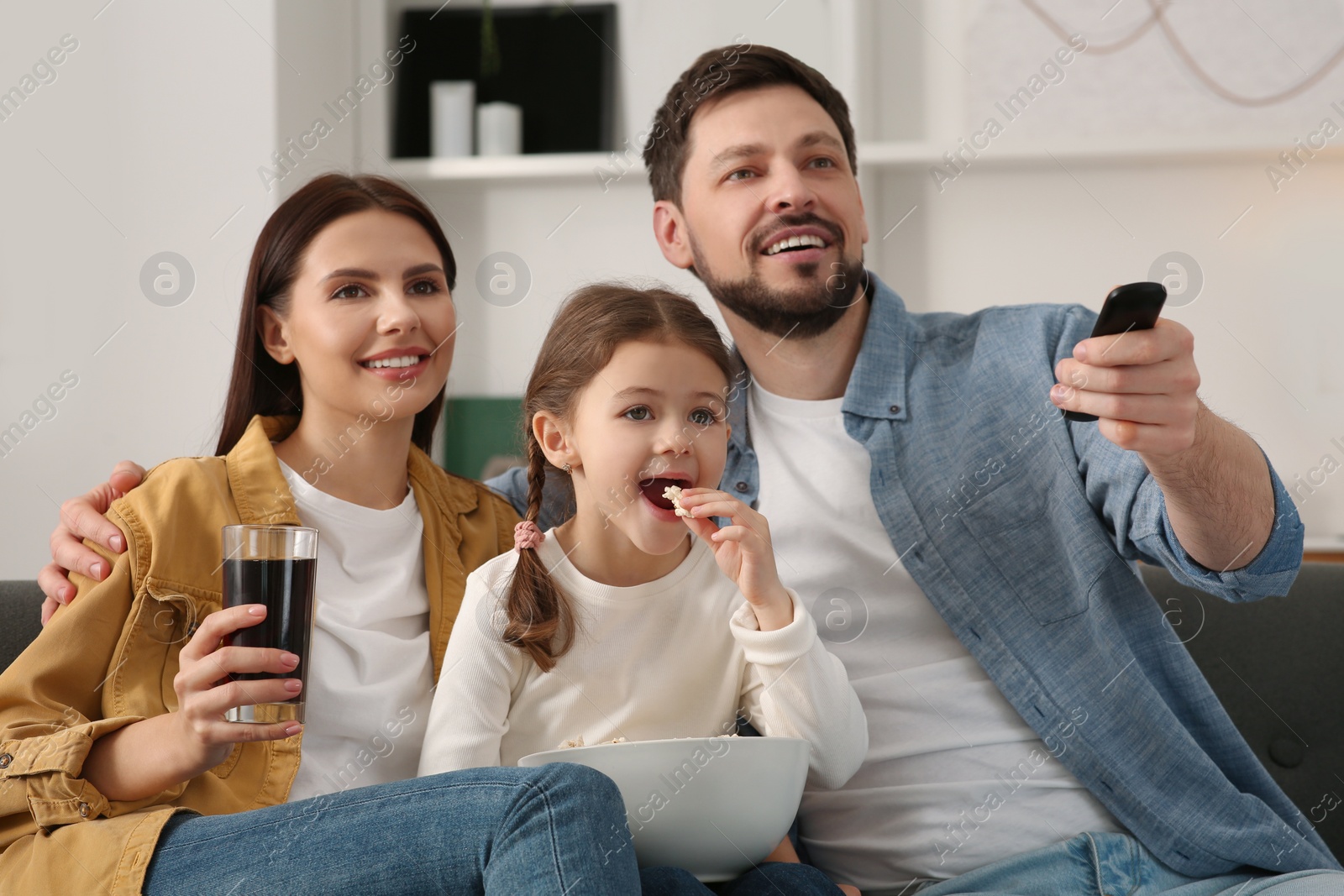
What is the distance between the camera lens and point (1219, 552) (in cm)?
124

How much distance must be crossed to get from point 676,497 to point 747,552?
0.32 ft

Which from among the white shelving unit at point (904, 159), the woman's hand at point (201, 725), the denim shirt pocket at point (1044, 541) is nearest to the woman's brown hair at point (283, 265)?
the woman's hand at point (201, 725)

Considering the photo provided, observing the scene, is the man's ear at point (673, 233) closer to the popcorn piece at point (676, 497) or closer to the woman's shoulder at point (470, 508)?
the woman's shoulder at point (470, 508)

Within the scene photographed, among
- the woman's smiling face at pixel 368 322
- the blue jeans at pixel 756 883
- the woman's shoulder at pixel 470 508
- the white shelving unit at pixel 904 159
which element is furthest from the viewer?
the white shelving unit at pixel 904 159

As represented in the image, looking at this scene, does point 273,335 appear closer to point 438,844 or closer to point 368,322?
point 368,322

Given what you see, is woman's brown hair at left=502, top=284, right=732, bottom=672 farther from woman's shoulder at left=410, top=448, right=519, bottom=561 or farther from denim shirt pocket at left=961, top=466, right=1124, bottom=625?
denim shirt pocket at left=961, top=466, right=1124, bottom=625

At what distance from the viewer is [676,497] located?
4.07ft

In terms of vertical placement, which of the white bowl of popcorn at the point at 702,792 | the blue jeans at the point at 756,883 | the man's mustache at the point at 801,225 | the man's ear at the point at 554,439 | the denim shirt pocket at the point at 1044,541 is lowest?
the blue jeans at the point at 756,883

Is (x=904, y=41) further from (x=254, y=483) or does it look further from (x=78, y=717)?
(x=78, y=717)

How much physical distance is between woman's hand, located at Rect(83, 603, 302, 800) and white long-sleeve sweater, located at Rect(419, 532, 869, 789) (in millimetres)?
212

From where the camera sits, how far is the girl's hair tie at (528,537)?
1348mm

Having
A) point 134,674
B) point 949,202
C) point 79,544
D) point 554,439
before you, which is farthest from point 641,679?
point 949,202

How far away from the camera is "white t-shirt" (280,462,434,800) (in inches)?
51.7

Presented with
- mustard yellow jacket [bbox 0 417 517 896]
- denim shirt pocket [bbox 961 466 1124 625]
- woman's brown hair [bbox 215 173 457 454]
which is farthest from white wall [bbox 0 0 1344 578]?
denim shirt pocket [bbox 961 466 1124 625]
